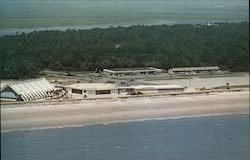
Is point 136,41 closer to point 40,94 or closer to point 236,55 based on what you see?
point 236,55

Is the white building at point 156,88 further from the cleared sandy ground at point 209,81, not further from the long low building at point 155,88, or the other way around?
the cleared sandy ground at point 209,81

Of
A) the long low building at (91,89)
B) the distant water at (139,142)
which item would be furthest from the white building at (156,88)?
the distant water at (139,142)

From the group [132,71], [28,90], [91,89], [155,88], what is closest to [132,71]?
[132,71]

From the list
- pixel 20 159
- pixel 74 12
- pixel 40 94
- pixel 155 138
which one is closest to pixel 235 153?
pixel 155 138

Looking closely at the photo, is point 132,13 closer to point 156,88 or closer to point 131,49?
point 131,49

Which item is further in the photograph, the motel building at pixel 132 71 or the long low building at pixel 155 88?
the motel building at pixel 132 71
